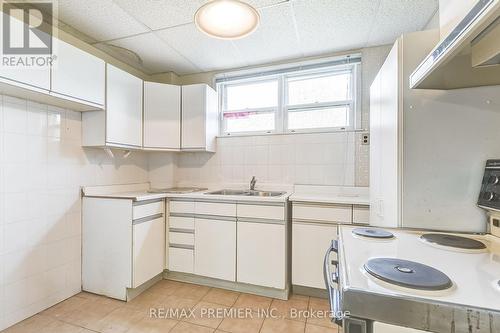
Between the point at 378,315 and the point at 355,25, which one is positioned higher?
the point at 355,25

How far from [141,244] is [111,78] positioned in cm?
149

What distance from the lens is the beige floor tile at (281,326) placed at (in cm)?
162

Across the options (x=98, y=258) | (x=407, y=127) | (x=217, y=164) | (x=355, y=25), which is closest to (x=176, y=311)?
(x=98, y=258)

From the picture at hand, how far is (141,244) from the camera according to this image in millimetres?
2047

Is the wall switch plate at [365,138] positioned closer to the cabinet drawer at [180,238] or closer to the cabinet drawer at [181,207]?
the cabinet drawer at [181,207]

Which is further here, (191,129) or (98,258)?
(191,129)

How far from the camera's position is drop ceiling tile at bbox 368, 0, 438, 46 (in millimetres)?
1728

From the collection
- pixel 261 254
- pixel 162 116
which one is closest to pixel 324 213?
pixel 261 254

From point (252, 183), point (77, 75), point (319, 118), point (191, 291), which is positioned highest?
point (77, 75)

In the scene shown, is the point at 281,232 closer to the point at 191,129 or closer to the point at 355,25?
the point at 191,129

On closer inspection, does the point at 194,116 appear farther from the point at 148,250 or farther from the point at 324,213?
the point at 324,213

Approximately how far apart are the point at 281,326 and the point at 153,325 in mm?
899

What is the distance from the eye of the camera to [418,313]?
0.51 m

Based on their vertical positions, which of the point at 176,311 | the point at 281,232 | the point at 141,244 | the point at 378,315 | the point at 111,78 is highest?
the point at 111,78
